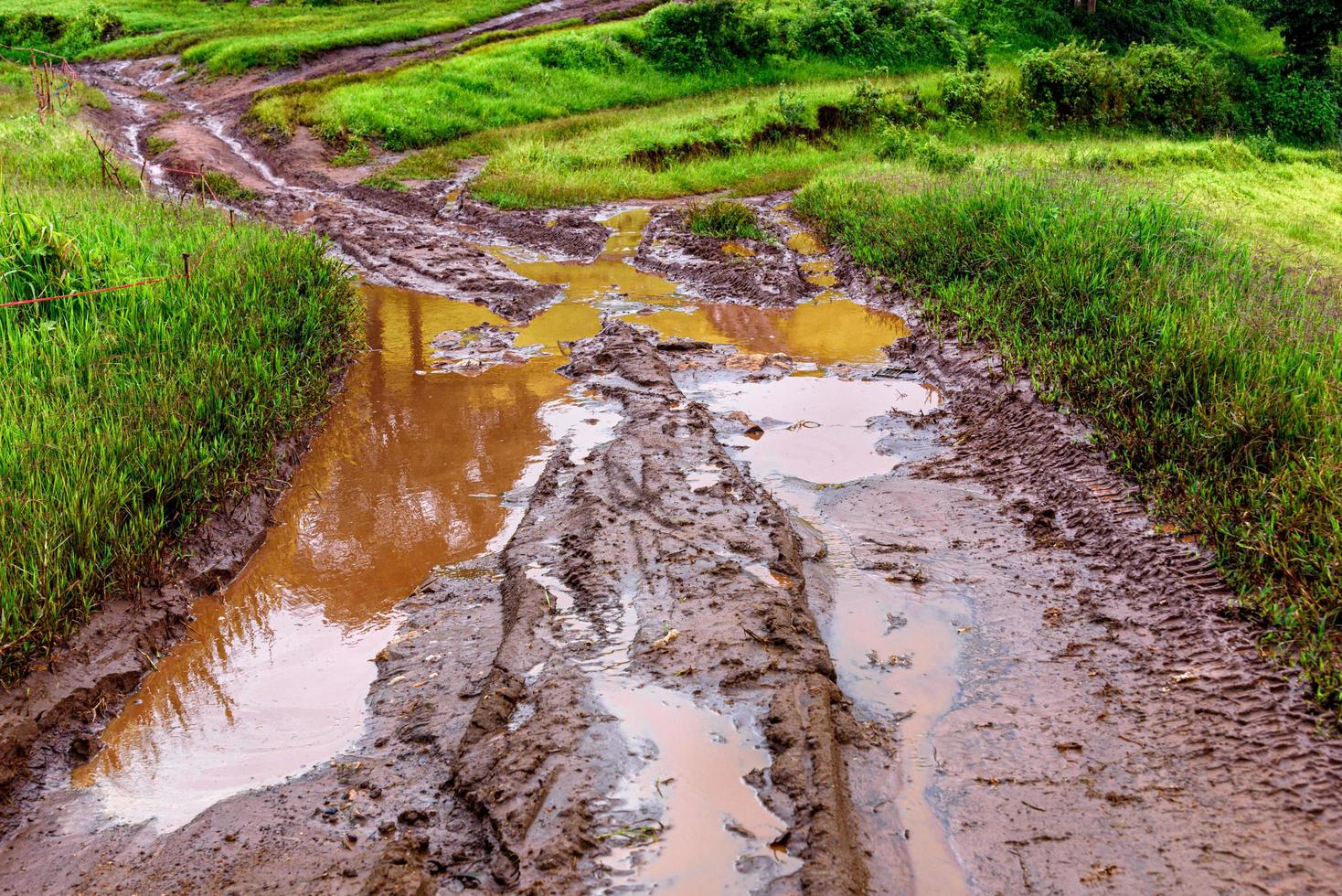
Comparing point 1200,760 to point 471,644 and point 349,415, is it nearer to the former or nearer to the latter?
point 471,644

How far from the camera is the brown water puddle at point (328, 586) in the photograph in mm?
3393

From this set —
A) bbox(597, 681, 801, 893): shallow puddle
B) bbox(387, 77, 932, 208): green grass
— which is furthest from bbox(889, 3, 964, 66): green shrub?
bbox(597, 681, 801, 893): shallow puddle

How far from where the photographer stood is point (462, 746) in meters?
3.19

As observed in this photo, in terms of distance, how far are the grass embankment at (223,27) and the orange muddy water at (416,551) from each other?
16.3 metres

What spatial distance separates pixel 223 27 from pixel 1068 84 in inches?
869

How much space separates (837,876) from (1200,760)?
145 cm

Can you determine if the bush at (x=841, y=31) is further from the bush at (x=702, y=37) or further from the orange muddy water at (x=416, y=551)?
the orange muddy water at (x=416, y=551)

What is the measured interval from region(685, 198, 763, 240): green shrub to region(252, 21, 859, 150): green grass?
7570 millimetres

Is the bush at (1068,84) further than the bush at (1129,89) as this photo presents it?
No

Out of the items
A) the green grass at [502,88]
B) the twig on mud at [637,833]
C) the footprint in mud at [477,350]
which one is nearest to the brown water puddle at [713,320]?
the footprint in mud at [477,350]

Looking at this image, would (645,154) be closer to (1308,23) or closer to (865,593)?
(865,593)

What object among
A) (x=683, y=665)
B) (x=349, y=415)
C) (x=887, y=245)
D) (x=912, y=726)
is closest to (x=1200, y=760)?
(x=912, y=726)

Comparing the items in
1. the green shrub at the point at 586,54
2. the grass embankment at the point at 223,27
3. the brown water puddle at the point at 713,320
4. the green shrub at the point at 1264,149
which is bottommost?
the brown water puddle at the point at 713,320

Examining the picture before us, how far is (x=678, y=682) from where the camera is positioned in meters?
3.47
